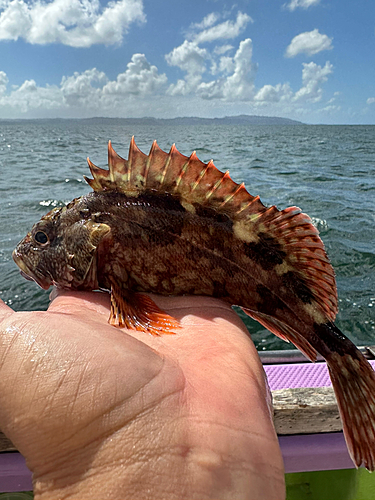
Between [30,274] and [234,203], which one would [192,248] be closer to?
[234,203]

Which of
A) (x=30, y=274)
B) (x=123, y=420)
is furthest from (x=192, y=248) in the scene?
(x=123, y=420)

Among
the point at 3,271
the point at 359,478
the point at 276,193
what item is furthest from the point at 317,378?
the point at 276,193

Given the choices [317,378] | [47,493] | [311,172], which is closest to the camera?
[47,493]

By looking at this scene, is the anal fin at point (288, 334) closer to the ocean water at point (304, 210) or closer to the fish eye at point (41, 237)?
the fish eye at point (41, 237)

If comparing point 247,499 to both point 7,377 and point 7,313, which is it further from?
point 7,313

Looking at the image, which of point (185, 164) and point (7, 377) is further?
point (185, 164)

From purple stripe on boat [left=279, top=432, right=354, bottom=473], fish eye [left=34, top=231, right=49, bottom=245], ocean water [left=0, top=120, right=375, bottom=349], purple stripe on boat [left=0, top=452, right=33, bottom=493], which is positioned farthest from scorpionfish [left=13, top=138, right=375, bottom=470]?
ocean water [left=0, top=120, right=375, bottom=349]
